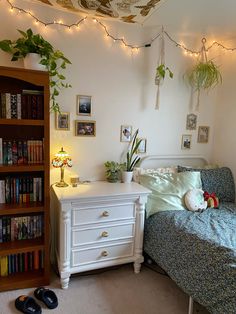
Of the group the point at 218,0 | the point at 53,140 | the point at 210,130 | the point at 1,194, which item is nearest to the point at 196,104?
the point at 210,130

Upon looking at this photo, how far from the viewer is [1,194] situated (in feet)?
6.30

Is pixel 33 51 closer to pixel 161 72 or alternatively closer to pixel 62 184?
pixel 62 184

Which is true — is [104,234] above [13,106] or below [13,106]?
below

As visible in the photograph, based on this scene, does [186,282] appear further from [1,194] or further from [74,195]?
[1,194]

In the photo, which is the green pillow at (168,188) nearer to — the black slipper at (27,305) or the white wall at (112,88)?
the white wall at (112,88)

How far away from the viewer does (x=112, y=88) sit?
2.38 m

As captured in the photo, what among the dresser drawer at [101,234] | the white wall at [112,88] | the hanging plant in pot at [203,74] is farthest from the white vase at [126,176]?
the hanging plant in pot at [203,74]

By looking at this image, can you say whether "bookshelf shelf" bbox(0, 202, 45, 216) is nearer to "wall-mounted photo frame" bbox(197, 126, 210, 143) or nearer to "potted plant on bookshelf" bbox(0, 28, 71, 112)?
"potted plant on bookshelf" bbox(0, 28, 71, 112)

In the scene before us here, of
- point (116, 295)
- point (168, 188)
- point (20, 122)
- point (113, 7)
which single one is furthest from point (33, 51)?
point (116, 295)

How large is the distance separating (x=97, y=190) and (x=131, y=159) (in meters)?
0.63

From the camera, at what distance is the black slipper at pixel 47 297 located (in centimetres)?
176

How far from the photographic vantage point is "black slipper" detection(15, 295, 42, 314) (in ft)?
5.48

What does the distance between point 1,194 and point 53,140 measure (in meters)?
0.65

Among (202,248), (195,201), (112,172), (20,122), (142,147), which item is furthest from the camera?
(142,147)
